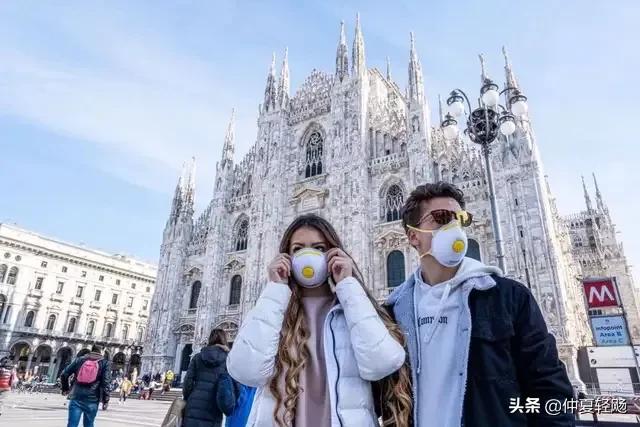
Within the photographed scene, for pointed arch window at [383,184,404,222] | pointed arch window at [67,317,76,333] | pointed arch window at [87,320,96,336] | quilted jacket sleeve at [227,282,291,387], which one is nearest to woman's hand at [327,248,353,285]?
quilted jacket sleeve at [227,282,291,387]

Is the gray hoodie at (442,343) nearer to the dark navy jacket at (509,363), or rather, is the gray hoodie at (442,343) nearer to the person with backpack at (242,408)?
Result: the dark navy jacket at (509,363)

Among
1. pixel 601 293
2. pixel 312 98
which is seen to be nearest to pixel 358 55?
pixel 312 98

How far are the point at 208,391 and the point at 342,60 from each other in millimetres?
25125

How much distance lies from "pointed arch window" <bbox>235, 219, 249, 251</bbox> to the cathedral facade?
97mm

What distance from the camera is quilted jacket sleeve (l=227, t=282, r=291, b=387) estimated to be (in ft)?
5.80

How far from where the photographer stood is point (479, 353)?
1.78 metres

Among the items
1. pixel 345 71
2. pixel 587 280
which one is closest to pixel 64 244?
pixel 345 71

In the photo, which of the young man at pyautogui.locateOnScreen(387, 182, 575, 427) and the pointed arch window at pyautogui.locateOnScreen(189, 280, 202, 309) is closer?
the young man at pyautogui.locateOnScreen(387, 182, 575, 427)

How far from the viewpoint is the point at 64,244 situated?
38656 millimetres

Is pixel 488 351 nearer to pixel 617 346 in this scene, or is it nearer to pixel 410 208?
pixel 410 208

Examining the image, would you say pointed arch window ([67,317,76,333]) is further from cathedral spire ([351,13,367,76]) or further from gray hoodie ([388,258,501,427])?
gray hoodie ([388,258,501,427])

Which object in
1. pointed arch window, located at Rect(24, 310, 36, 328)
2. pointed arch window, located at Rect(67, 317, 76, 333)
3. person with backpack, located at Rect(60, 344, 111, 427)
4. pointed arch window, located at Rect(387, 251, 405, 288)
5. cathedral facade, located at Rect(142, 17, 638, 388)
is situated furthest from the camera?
pointed arch window, located at Rect(67, 317, 76, 333)

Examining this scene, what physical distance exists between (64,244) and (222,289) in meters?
22.5

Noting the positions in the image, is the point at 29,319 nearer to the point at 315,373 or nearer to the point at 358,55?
the point at 358,55
